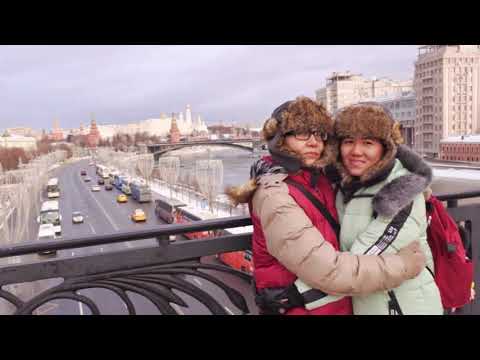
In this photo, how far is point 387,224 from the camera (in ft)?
3.40

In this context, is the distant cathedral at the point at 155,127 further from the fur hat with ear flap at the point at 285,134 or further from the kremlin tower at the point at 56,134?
the fur hat with ear flap at the point at 285,134

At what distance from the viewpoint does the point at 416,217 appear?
1059mm

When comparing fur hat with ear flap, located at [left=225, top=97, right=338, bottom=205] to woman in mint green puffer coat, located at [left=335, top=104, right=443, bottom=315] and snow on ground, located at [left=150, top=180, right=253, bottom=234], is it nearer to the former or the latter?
woman in mint green puffer coat, located at [left=335, top=104, right=443, bottom=315]

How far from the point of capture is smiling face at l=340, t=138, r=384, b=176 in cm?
111

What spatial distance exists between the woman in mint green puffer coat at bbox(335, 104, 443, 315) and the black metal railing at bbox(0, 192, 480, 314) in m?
0.38

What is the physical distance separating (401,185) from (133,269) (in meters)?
0.79

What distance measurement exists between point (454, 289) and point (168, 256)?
0.86m

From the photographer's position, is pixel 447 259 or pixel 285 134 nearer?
pixel 285 134

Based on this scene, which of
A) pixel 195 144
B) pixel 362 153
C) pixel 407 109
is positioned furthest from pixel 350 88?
pixel 362 153

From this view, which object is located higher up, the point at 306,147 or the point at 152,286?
the point at 306,147

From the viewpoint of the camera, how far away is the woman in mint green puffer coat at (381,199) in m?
1.04

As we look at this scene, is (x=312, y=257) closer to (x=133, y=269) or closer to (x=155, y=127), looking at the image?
(x=133, y=269)
